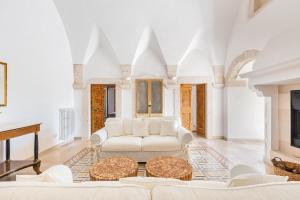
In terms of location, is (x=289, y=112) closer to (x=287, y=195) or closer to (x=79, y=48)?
(x=287, y=195)

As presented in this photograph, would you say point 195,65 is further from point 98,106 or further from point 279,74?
point 98,106

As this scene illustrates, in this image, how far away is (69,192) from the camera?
3.00 feet

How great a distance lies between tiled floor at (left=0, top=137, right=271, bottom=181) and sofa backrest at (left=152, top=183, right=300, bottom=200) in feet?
10.3

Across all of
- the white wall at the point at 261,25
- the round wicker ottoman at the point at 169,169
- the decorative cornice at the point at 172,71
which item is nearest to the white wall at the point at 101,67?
the decorative cornice at the point at 172,71

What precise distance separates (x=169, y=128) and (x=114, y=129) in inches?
47.6

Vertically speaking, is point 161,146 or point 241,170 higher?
point 241,170

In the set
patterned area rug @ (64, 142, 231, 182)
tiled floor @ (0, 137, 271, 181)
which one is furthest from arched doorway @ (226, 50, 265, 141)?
patterned area rug @ (64, 142, 231, 182)

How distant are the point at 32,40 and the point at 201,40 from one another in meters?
4.71

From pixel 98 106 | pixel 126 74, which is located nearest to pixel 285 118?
pixel 126 74

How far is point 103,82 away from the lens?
6.82m

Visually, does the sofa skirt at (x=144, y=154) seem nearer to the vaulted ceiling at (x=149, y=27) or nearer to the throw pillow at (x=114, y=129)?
the throw pillow at (x=114, y=129)

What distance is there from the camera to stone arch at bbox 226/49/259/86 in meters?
5.13

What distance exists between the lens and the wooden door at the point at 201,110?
7039 millimetres

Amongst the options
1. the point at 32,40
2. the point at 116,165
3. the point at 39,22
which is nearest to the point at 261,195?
the point at 116,165
